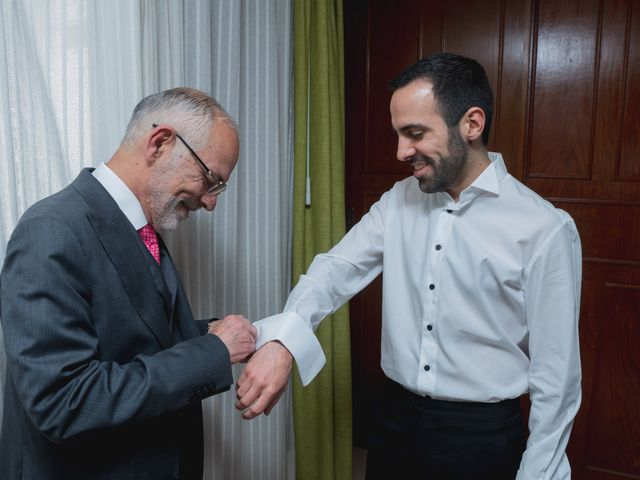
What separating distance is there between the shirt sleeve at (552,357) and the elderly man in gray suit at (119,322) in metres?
0.68

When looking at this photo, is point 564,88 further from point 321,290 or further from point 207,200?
point 207,200

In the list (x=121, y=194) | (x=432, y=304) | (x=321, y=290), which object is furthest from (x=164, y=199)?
(x=432, y=304)

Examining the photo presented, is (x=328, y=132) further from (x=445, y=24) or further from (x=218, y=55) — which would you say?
(x=445, y=24)

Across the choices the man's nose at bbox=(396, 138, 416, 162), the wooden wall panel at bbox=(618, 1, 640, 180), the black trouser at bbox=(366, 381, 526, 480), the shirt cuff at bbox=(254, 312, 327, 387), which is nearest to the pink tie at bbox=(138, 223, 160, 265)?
the shirt cuff at bbox=(254, 312, 327, 387)

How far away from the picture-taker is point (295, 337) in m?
1.37

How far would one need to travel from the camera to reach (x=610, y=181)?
226cm

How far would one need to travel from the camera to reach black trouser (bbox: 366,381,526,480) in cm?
137

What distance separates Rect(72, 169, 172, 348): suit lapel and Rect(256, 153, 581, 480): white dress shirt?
0.33 metres

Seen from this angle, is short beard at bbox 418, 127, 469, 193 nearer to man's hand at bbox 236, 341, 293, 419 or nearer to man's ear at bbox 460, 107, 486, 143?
man's ear at bbox 460, 107, 486, 143

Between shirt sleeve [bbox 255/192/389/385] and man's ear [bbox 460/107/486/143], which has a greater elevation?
man's ear [bbox 460/107/486/143]

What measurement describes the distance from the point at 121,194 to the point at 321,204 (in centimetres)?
119

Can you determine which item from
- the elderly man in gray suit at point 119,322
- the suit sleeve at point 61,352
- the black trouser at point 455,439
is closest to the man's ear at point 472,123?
the elderly man in gray suit at point 119,322

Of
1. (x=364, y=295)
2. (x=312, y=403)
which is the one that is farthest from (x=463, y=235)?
(x=364, y=295)

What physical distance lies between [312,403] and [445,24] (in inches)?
70.6
